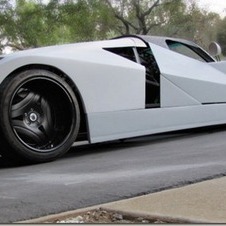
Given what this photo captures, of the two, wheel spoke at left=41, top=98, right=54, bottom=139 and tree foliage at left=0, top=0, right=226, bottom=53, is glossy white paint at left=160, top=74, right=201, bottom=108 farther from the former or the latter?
tree foliage at left=0, top=0, right=226, bottom=53

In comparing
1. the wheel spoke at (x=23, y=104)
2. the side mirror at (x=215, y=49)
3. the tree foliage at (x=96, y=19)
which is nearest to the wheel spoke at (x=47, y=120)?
the wheel spoke at (x=23, y=104)

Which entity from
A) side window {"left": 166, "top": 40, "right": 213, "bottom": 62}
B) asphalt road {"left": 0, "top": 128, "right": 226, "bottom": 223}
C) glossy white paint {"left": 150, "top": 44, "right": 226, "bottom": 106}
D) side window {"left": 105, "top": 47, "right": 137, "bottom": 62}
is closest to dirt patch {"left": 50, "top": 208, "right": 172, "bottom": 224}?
asphalt road {"left": 0, "top": 128, "right": 226, "bottom": 223}

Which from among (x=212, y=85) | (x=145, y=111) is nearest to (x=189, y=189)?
(x=145, y=111)

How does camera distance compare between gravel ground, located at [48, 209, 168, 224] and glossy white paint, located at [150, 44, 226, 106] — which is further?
glossy white paint, located at [150, 44, 226, 106]

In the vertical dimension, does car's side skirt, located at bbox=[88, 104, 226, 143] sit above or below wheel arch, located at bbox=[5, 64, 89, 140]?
below

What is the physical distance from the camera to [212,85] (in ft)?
25.6

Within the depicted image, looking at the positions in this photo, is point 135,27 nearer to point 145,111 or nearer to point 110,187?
point 145,111

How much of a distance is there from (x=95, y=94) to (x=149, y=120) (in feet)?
3.10

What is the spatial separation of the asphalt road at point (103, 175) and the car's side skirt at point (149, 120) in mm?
239

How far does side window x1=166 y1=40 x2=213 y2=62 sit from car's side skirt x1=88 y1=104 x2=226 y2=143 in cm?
88

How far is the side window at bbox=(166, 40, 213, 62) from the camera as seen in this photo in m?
8.07

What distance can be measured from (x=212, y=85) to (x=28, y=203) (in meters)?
4.44

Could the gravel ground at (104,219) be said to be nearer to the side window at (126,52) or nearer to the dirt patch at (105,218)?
the dirt patch at (105,218)

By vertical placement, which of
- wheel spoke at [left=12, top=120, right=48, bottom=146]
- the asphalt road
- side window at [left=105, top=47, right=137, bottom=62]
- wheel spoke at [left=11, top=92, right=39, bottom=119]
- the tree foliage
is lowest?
the asphalt road
